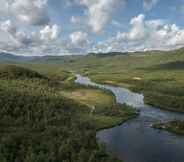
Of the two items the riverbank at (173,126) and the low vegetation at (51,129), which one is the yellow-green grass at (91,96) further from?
the riverbank at (173,126)

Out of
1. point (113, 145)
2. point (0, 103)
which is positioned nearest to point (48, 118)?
point (0, 103)

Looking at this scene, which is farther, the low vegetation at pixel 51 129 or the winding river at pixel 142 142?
the winding river at pixel 142 142

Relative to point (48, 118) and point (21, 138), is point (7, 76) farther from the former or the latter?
point (21, 138)

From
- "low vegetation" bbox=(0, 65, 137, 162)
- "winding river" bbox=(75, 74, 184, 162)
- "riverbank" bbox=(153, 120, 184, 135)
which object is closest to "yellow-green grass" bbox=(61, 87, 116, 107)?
"low vegetation" bbox=(0, 65, 137, 162)

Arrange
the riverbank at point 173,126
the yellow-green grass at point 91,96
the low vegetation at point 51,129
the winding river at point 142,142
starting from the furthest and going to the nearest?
the yellow-green grass at point 91,96 → the riverbank at point 173,126 → the winding river at point 142,142 → the low vegetation at point 51,129

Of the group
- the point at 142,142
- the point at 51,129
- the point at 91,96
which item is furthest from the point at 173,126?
the point at 91,96

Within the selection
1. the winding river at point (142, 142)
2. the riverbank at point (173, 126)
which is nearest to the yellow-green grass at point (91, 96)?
the winding river at point (142, 142)

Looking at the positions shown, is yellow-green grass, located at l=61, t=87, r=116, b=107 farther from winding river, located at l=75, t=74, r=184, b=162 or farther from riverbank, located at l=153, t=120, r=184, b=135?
riverbank, located at l=153, t=120, r=184, b=135

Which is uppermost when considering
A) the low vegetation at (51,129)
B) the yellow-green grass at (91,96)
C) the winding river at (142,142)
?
the low vegetation at (51,129)

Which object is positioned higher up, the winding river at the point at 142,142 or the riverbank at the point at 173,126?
the riverbank at the point at 173,126

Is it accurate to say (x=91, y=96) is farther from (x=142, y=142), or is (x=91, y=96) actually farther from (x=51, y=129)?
(x=51, y=129)
